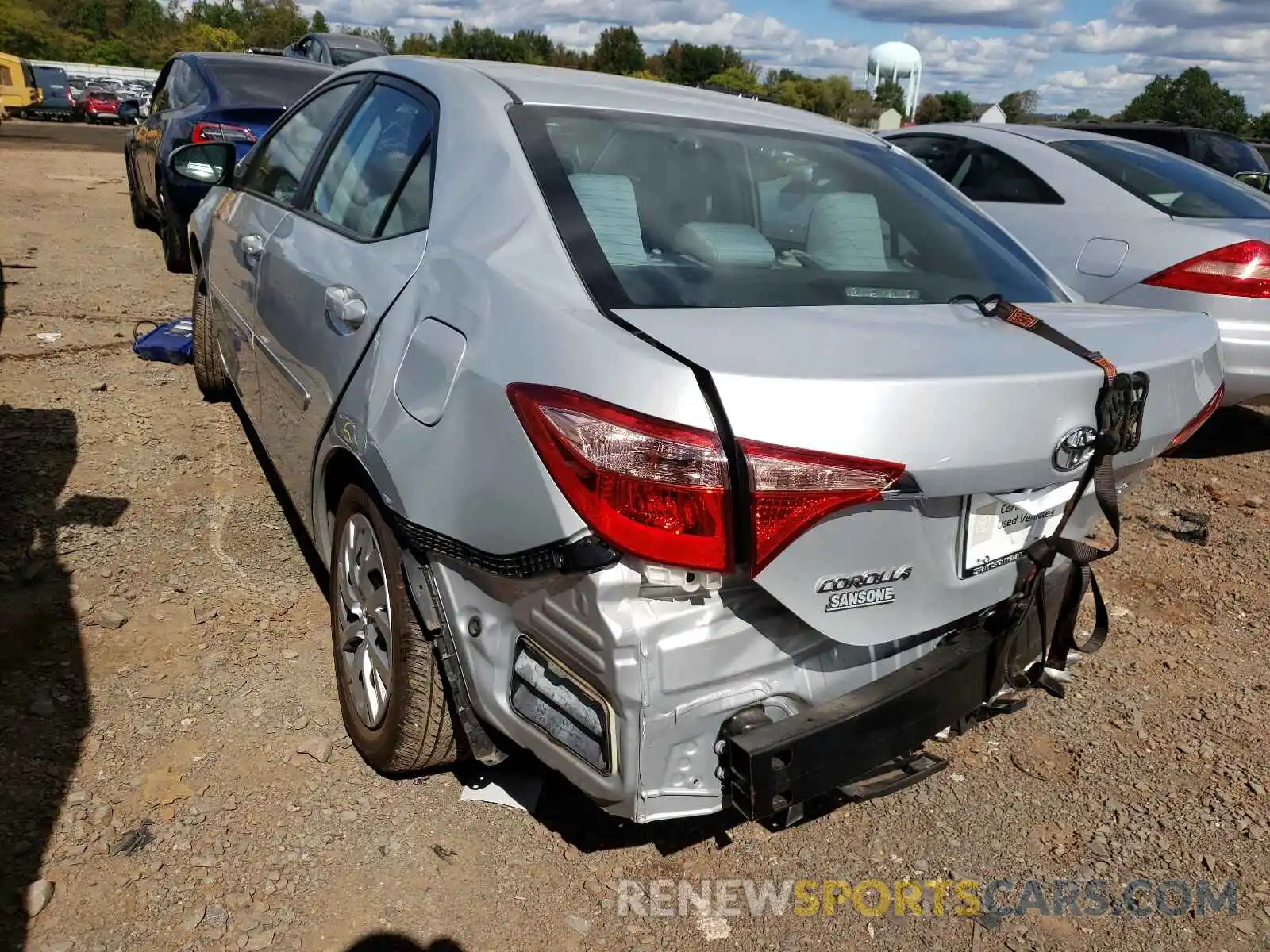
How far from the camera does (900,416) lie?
1705mm

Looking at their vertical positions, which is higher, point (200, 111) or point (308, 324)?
point (200, 111)

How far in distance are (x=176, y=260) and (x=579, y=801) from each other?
6929 millimetres

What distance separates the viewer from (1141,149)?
20.4 ft

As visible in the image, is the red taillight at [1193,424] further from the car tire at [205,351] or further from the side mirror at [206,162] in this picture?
the car tire at [205,351]

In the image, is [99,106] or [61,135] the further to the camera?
[99,106]

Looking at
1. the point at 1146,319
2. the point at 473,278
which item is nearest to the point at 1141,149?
the point at 1146,319

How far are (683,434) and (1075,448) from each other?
2.70 ft

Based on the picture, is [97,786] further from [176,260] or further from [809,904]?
[176,260]

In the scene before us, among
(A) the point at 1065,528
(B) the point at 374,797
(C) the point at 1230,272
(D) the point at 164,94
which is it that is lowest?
(B) the point at 374,797

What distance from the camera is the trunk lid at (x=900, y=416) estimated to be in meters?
1.67

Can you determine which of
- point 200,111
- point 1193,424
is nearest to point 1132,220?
point 1193,424

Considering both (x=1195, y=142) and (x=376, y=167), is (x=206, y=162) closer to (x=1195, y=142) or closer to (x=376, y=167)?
(x=376, y=167)

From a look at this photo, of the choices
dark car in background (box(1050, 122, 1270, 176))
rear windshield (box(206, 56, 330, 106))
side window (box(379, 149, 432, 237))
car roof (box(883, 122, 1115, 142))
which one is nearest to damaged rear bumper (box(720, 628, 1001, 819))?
side window (box(379, 149, 432, 237))

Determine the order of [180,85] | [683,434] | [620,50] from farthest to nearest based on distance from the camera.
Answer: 1. [620,50]
2. [180,85]
3. [683,434]
